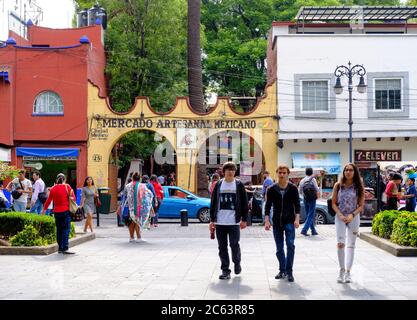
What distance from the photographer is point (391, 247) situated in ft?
43.4

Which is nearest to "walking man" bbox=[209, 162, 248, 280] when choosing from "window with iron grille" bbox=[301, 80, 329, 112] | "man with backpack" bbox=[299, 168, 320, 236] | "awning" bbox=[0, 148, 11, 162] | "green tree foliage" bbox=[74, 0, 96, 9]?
"man with backpack" bbox=[299, 168, 320, 236]

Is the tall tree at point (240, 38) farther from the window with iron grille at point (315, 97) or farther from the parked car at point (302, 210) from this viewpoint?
the parked car at point (302, 210)

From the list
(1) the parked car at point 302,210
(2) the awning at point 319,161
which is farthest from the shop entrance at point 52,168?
(1) the parked car at point 302,210

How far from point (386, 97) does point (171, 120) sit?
10740 millimetres

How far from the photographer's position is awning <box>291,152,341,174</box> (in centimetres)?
3216

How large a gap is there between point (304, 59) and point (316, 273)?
23.2 metres

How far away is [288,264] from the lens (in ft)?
32.9

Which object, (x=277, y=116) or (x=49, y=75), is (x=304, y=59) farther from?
(x=49, y=75)

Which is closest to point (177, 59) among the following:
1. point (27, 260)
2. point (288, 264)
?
point (27, 260)

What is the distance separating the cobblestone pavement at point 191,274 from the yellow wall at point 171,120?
16.6 metres

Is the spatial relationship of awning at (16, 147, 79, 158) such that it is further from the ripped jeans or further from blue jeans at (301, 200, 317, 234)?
the ripped jeans

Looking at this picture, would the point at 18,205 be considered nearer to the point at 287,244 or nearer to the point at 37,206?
the point at 37,206

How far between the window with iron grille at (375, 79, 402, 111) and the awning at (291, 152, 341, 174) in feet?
10.8
